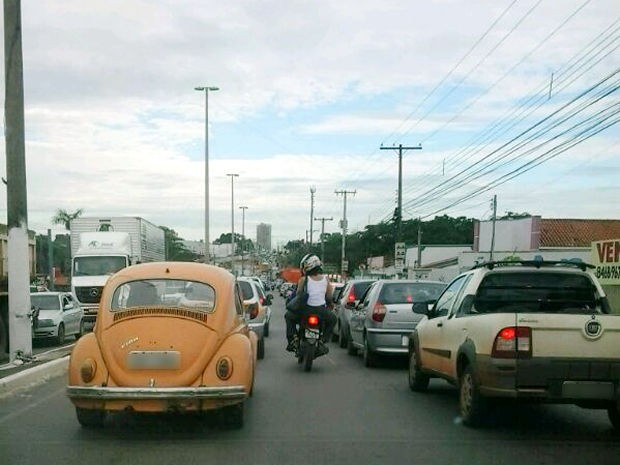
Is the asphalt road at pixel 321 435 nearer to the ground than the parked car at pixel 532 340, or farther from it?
nearer to the ground

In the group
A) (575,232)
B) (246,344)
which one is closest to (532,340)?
(246,344)

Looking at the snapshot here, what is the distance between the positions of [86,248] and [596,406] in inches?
1046

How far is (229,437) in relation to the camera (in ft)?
27.0

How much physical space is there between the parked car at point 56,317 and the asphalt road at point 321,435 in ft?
38.7

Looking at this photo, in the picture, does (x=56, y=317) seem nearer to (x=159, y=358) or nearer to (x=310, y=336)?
(x=310, y=336)

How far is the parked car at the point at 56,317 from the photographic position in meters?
22.8

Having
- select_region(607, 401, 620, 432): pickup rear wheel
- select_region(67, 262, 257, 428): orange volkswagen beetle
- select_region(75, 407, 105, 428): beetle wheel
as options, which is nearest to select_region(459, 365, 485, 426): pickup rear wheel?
select_region(607, 401, 620, 432): pickup rear wheel

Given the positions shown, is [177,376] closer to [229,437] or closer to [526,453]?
[229,437]

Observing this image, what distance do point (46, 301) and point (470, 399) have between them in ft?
60.0

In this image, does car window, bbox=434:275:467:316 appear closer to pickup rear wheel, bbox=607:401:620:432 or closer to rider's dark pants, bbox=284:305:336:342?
pickup rear wheel, bbox=607:401:620:432

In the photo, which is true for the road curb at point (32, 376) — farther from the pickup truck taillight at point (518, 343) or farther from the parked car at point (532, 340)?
the pickup truck taillight at point (518, 343)

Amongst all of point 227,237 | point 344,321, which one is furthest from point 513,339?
point 227,237

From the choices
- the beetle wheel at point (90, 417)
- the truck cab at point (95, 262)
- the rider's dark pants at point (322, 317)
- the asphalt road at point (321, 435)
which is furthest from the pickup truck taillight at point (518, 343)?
the truck cab at point (95, 262)

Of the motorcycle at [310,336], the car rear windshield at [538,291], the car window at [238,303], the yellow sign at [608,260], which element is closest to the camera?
the car rear windshield at [538,291]
